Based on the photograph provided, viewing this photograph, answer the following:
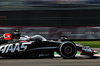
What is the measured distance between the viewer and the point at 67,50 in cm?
637

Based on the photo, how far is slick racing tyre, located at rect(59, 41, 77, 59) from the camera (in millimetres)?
6340

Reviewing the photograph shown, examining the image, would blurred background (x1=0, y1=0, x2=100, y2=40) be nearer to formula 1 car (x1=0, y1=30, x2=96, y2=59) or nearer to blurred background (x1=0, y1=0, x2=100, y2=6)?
blurred background (x1=0, y1=0, x2=100, y2=6)

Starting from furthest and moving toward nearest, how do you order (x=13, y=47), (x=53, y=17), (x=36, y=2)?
(x=53, y=17) → (x=36, y=2) → (x=13, y=47)

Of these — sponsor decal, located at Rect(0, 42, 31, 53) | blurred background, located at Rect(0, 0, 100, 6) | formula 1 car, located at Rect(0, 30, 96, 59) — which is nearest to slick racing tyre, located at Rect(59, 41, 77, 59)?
formula 1 car, located at Rect(0, 30, 96, 59)

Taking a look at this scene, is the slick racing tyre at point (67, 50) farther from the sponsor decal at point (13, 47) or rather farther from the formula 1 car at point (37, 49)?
the sponsor decal at point (13, 47)

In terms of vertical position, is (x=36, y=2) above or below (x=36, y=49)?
above

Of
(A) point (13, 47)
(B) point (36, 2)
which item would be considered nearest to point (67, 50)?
(A) point (13, 47)

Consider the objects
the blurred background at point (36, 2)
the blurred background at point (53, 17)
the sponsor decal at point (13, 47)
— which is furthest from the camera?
the blurred background at point (53, 17)

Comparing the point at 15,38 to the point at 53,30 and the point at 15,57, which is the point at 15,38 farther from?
the point at 53,30

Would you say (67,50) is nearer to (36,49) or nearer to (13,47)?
(36,49)

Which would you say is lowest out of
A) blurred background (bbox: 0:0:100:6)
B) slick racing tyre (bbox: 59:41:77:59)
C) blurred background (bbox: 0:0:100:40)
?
slick racing tyre (bbox: 59:41:77:59)

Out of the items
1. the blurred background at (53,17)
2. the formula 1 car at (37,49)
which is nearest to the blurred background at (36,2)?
the blurred background at (53,17)

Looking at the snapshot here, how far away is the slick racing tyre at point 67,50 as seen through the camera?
6.34 meters

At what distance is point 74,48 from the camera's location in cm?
635
